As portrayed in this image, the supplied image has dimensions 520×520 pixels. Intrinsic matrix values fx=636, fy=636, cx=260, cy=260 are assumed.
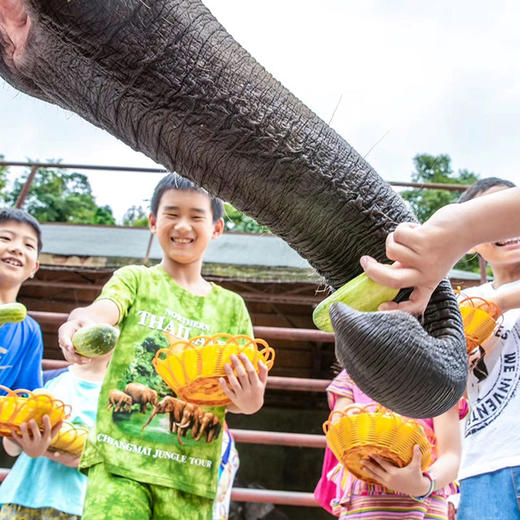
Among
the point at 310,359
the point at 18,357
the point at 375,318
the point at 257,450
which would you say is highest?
the point at 310,359

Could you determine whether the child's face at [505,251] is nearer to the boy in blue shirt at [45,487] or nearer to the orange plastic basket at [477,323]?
the orange plastic basket at [477,323]

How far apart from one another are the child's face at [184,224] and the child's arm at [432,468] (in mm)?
732

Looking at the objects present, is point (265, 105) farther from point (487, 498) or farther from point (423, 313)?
point (487, 498)

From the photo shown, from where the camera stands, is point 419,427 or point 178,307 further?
point 178,307

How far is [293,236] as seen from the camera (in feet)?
2.73

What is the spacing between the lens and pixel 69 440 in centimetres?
172

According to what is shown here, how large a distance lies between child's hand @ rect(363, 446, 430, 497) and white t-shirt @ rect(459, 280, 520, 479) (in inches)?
4.4

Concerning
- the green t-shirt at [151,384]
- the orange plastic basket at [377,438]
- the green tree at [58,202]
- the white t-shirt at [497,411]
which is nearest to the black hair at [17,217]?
the green t-shirt at [151,384]

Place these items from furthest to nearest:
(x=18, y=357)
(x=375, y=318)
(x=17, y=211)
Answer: (x=17, y=211) < (x=18, y=357) < (x=375, y=318)

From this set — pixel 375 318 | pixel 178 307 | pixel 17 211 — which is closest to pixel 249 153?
pixel 375 318

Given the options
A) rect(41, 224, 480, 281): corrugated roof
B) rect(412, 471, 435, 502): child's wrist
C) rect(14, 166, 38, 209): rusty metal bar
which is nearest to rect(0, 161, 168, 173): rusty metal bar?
rect(14, 166, 38, 209): rusty metal bar

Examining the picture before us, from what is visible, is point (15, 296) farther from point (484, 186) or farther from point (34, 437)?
point (484, 186)

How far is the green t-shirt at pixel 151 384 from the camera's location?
1.43 metres

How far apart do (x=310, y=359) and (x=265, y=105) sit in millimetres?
6825
